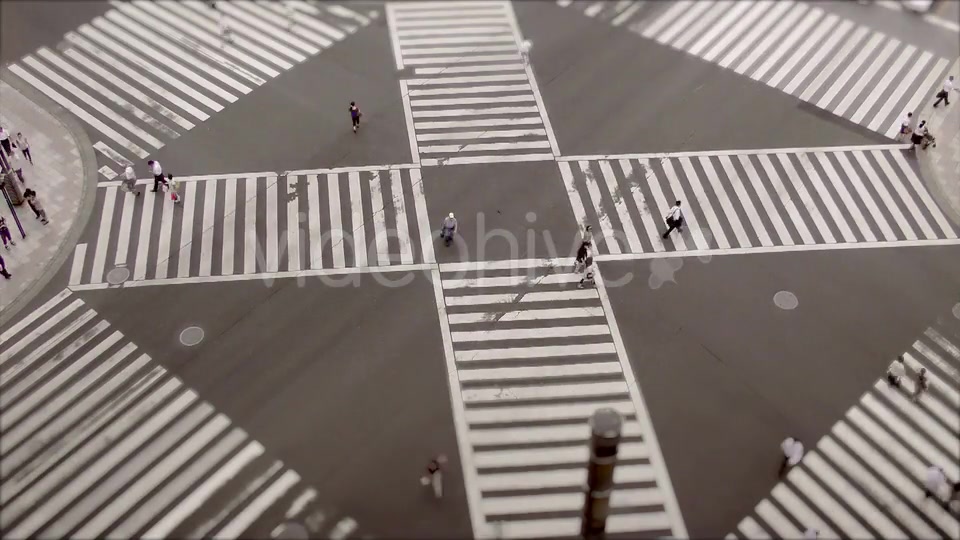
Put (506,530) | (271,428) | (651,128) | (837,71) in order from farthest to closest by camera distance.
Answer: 1. (837,71)
2. (651,128)
3. (271,428)
4. (506,530)

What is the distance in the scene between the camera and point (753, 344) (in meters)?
26.4

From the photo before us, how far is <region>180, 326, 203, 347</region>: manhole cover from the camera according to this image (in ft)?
84.6

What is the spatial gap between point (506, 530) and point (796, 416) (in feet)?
32.0

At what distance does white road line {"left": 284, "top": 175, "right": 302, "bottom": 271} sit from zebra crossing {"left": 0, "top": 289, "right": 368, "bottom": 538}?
5832mm

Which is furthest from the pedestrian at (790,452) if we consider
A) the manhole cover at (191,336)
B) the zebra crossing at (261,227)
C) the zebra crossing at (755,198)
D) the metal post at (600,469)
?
the manhole cover at (191,336)

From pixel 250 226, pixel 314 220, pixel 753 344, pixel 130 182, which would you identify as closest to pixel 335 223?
pixel 314 220

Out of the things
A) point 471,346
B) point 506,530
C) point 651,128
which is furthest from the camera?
point 651,128

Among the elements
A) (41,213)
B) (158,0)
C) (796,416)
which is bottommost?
(796,416)

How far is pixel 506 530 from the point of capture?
21609 mm

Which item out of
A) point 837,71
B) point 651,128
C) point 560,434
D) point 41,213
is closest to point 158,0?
point 41,213

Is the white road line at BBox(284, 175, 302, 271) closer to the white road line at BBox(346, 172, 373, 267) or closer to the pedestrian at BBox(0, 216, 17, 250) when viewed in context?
the white road line at BBox(346, 172, 373, 267)

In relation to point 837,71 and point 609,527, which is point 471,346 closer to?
point 609,527

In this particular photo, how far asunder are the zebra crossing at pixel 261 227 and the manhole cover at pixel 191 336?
7.84 ft

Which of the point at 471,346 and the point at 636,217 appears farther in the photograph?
the point at 636,217
